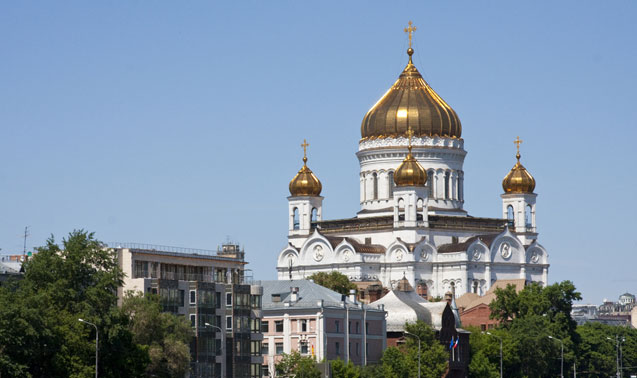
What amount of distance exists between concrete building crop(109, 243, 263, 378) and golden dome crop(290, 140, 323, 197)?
64427 millimetres

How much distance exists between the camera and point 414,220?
160m

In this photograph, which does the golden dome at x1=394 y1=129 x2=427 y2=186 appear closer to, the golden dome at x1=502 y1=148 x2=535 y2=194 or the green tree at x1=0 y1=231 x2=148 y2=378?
the golden dome at x1=502 y1=148 x2=535 y2=194

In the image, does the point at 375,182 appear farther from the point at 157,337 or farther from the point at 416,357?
the point at 157,337

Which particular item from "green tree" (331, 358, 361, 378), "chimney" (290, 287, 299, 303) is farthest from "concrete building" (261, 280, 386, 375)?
"green tree" (331, 358, 361, 378)

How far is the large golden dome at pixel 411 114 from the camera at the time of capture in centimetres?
16525

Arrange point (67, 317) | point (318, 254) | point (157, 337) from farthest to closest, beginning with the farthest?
point (318, 254) → point (157, 337) → point (67, 317)

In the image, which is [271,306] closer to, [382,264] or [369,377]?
[369,377]

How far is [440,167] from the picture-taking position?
165125 mm

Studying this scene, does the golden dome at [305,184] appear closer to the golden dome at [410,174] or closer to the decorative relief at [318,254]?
the decorative relief at [318,254]

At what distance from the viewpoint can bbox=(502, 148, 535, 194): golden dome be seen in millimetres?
167750

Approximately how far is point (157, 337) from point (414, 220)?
73.6 m

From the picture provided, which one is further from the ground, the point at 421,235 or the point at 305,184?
the point at 305,184

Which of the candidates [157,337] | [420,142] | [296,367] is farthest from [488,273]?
[157,337]

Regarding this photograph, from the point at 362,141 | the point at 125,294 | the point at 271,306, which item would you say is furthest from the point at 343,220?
the point at 125,294
